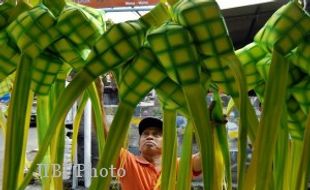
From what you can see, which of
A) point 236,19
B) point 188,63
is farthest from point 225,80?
point 236,19

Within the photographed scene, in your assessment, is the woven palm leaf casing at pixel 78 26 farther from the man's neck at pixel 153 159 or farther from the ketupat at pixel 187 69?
the man's neck at pixel 153 159

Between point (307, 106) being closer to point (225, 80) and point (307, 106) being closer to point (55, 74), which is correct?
point (225, 80)

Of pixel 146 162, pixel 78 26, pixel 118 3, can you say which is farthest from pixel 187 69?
pixel 118 3

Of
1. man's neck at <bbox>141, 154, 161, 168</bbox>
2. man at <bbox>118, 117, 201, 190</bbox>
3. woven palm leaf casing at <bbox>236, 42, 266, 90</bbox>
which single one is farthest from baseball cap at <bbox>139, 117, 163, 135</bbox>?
woven palm leaf casing at <bbox>236, 42, 266, 90</bbox>

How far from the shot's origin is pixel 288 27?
41 cm

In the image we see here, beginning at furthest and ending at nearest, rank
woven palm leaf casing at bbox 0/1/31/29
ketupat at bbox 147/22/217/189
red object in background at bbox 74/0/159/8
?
red object in background at bbox 74/0/159/8 → woven palm leaf casing at bbox 0/1/31/29 → ketupat at bbox 147/22/217/189

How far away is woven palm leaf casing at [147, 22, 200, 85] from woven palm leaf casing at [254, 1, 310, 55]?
0.27ft

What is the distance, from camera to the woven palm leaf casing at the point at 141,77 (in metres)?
0.41

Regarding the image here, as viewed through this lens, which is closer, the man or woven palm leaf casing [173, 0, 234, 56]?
woven palm leaf casing [173, 0, 234, 56]

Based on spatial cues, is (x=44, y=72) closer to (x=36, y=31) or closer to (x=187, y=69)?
(x=36, y=31)

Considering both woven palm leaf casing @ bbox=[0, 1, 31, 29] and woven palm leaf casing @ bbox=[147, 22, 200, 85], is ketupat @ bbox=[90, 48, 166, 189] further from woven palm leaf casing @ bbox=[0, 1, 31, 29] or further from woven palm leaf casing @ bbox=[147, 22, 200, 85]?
woven palm leaf casing @ bbox=[0, 1, 31, 29]

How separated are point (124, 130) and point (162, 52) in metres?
0.08

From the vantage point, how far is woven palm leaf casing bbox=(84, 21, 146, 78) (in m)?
0.41

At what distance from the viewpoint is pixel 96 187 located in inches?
15.7
